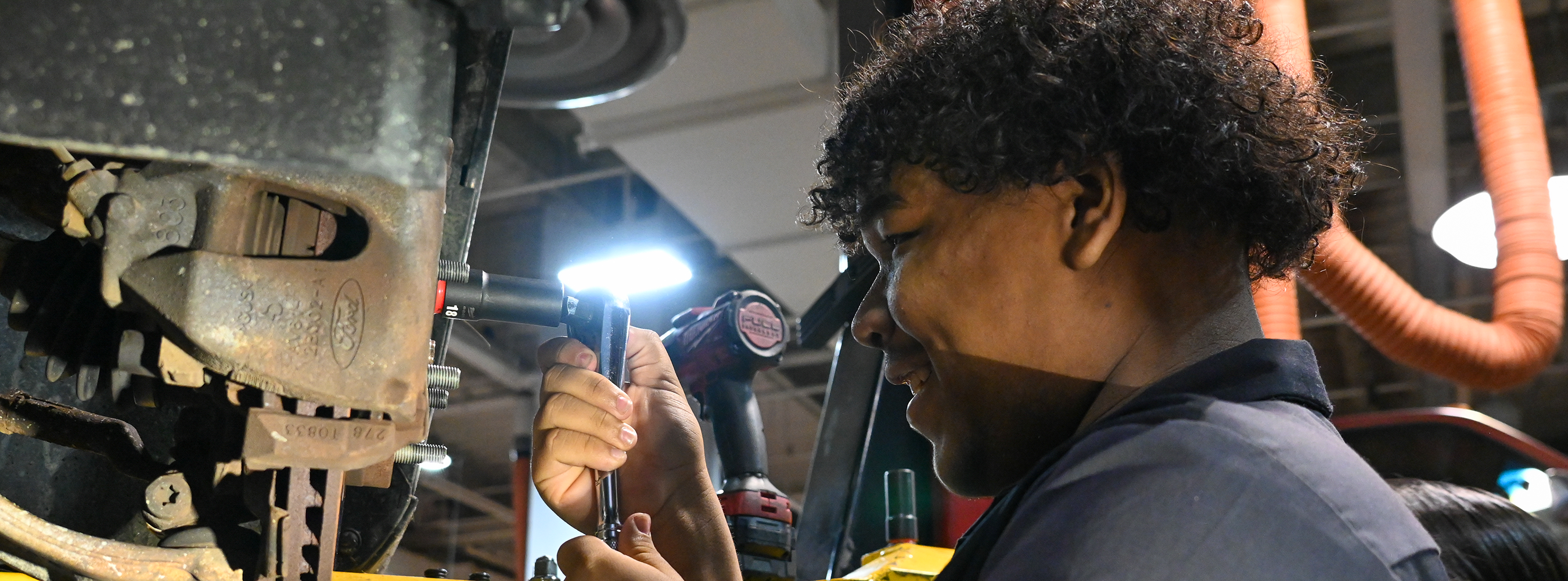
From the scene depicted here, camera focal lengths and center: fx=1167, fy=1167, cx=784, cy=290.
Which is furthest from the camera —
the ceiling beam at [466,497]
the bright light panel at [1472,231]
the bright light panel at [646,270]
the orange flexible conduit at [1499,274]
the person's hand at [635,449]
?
the ceiling beam at [466,497]

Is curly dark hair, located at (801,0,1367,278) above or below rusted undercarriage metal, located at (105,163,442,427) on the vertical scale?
above

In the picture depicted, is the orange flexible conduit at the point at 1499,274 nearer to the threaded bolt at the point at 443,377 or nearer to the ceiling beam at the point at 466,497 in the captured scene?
the threaded bolt at the point at 443,377

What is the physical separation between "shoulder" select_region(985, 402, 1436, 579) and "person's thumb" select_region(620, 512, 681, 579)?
1.73 feet

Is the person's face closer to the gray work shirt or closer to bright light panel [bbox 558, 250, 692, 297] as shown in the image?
the gray work shirt

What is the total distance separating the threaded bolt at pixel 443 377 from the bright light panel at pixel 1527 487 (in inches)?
39.1

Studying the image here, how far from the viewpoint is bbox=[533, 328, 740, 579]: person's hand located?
138 centimetres

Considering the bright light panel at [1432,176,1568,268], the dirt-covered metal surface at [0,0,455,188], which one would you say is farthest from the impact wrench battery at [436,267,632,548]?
the bright light panel at [1432,176,1568,268]

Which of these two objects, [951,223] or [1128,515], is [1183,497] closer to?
[1128,515]

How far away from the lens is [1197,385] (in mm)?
894

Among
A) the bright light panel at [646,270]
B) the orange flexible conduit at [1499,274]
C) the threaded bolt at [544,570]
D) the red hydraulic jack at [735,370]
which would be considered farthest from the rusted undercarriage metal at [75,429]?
the bright light panel at [646,270]

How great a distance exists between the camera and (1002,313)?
3.36 ft

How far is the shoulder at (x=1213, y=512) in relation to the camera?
0.72 m

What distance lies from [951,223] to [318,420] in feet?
1.86

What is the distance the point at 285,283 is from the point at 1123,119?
27.9 inches
